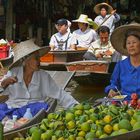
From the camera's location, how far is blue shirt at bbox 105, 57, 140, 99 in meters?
4.94

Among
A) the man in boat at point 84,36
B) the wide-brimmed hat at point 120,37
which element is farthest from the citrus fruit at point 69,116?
the man in boat at point 84,36

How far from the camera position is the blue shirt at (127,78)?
4.94 m

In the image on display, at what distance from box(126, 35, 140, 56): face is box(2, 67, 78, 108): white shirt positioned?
0.73m

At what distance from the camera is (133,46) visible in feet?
16.0

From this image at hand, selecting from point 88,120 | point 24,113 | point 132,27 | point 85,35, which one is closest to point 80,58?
point 85,35

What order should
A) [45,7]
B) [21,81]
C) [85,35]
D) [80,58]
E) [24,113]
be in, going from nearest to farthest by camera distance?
[24,113] < [21,81] < [80,58] < [85,35] < [45,7]

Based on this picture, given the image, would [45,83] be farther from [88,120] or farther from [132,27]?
[88,120]

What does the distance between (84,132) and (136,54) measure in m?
1.84

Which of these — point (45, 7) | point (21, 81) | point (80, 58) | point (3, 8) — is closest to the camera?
point (21, 81)

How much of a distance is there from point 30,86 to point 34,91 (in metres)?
0.06

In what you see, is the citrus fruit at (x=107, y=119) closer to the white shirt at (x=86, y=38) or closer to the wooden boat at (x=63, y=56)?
the wooden boat at (x=63, y=56)

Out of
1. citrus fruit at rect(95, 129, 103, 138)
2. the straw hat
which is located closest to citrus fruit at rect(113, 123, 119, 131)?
citrus fruit at rect(95, 129, 103, 138)

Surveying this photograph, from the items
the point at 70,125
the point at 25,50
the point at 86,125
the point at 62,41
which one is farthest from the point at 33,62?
the point at 62,41

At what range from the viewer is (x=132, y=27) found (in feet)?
16.4
